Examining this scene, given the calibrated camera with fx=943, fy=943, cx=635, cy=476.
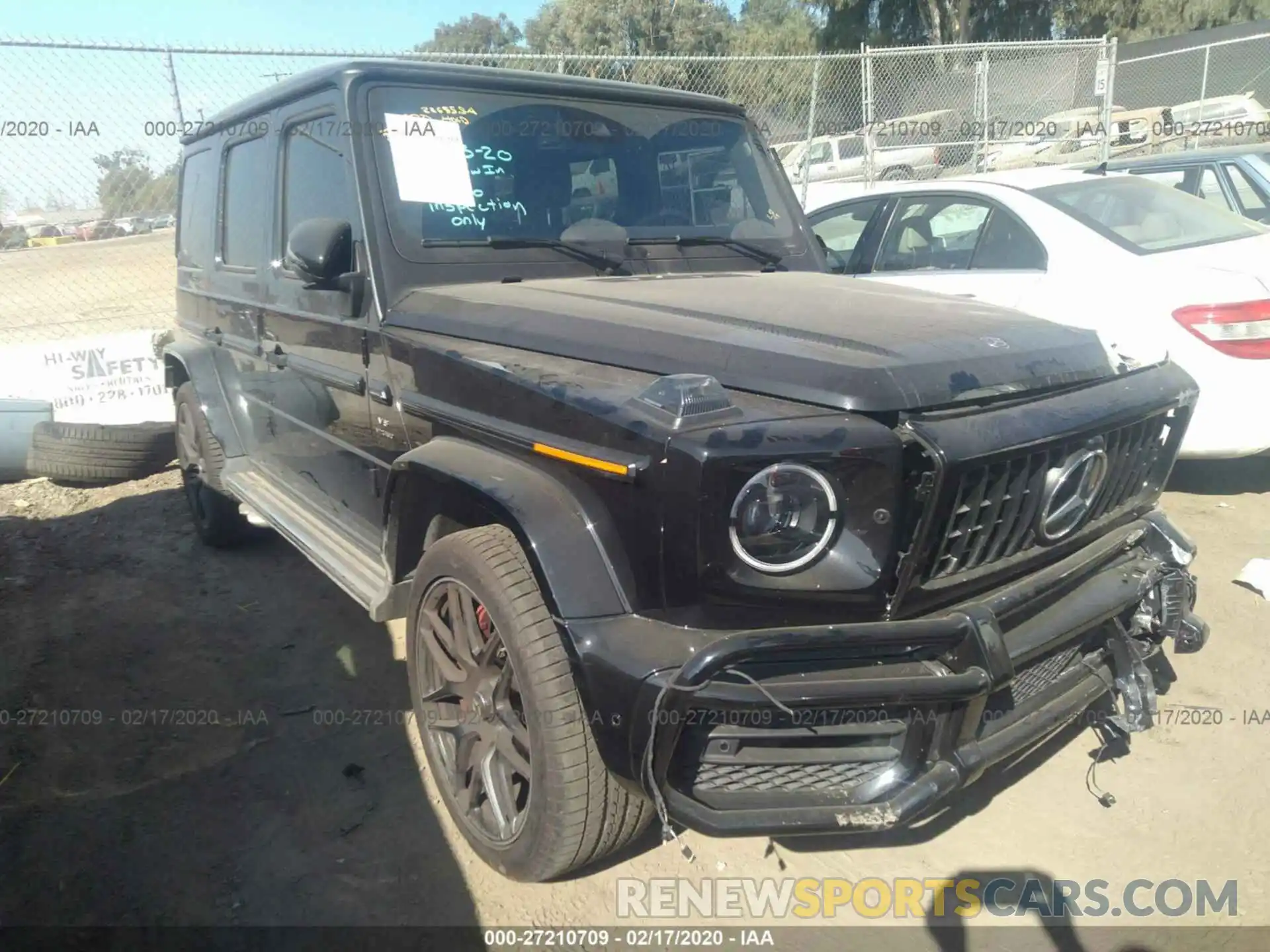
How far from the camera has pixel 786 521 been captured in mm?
1955

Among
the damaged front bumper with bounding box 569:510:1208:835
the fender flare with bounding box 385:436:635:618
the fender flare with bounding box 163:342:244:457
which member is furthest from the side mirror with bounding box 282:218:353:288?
the fender flare with bounding box 163:342:244:457

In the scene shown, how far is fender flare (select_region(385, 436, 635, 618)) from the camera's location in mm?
2012

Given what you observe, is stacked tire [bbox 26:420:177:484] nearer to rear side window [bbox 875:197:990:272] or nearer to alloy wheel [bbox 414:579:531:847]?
alloy wheel [bbox 414:579:531:847]

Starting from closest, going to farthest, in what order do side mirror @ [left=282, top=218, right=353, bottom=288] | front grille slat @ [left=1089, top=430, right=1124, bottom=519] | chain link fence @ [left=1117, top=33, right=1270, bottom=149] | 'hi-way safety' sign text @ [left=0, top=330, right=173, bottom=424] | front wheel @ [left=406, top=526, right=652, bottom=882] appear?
1. front wheel @ [left=406, top=526, right=652, bottom=882]
2. front grille slat @ [left=1089, top=430, right=1124, bottom=519]
3. side mirror @ [left=282, top=218, right=353, bottom=288]
4. 'hi-way safety' sign text @ [left=0, top=330, right=173, bottom=424]
5. chain link fence @ [left=1117, top=33, right=1270, bottom=149]

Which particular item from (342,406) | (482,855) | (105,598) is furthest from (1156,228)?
(105,598)

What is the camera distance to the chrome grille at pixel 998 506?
2047 millimetres

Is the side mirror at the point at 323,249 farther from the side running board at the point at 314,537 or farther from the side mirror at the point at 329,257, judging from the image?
the side running board at the point at 314,537

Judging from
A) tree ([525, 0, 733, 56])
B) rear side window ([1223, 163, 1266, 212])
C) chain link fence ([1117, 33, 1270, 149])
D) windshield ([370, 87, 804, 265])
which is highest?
tree ([525, 0, 733, 56])

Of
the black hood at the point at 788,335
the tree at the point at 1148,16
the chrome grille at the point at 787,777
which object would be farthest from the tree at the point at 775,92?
the tree at the point at 1148,16

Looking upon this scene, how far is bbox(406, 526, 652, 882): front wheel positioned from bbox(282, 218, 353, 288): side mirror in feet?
3.32

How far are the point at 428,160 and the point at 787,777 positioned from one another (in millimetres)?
2151

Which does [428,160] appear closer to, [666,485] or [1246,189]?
[666,485]

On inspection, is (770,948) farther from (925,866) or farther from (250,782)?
(250,782)

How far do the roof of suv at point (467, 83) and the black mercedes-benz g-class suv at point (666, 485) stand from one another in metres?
0.02
